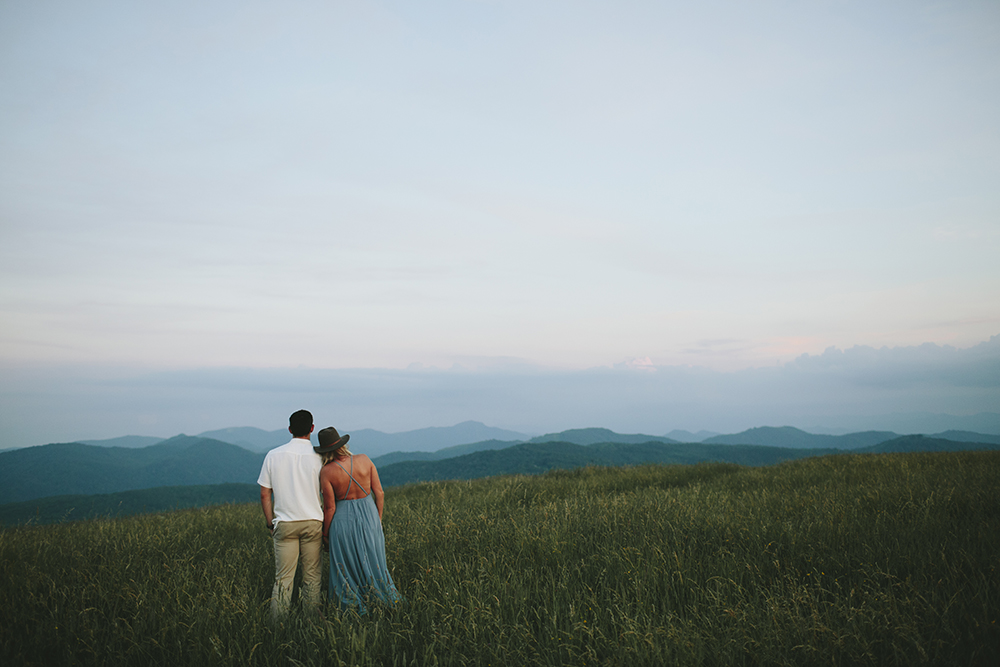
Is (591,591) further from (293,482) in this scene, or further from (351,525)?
(293,482)

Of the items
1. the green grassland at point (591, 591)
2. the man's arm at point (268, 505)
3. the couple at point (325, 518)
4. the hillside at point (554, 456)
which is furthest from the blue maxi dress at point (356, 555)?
the hillside at point (554, 456)

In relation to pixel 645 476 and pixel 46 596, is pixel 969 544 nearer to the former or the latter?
pixel 645 476

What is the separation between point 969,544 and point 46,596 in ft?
36.2

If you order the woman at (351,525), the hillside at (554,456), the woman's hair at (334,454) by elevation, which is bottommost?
the hillside at (554,456)

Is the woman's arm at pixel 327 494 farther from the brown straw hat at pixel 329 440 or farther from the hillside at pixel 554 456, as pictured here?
the hillside at pixel 554 456

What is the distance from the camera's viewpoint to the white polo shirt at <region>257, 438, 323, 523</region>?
5.15 meters

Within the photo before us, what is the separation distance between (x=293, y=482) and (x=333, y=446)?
0.60m

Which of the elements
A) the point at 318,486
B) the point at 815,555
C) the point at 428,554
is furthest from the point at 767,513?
the point at 318,486

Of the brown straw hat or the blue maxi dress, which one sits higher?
the brown straw hat

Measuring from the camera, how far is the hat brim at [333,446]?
527 centimetres

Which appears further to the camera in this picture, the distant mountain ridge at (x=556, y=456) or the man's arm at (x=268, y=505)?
the distant mountain ridge at (x=556, y=456)

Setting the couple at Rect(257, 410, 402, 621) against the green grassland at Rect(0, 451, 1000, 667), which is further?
Answer: the couple at Rect(257, 410, 402, 621)

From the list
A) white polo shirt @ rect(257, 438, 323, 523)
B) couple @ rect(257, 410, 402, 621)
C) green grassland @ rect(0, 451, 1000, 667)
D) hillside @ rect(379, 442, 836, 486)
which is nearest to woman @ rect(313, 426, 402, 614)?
couple @ rect(257, 410, 402, 621)

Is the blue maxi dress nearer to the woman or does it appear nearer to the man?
the woman
